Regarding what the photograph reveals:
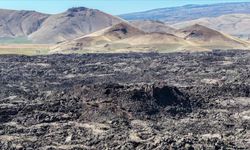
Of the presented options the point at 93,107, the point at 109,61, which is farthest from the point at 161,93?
the point at 109,61

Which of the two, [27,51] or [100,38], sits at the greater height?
[100,38]

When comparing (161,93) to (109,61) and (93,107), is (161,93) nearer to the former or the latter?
(93,107)

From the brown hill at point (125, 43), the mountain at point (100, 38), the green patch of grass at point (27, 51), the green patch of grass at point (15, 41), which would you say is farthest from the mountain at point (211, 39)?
the green patch of grass at point (15, 41)

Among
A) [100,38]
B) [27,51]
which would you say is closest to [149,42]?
[100,38]

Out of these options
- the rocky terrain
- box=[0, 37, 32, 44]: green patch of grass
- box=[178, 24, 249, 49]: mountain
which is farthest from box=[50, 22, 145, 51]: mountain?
the rocky terrain

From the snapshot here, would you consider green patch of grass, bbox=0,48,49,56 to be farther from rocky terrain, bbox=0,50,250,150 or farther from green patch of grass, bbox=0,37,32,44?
rocky terrain, bbox=0,50,250,150

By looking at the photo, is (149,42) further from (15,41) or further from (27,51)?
(15,41)

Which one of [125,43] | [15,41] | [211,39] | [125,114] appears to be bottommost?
[15,41]

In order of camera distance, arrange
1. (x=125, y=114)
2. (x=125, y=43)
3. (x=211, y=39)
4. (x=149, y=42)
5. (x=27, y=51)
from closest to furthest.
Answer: (x=125, y=114) → (x=27, y=51) → (x=149, y=42) → (x=125, y=43) → (x=211, y=39)

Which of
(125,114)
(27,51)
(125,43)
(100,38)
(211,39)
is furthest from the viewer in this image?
(211,39)
